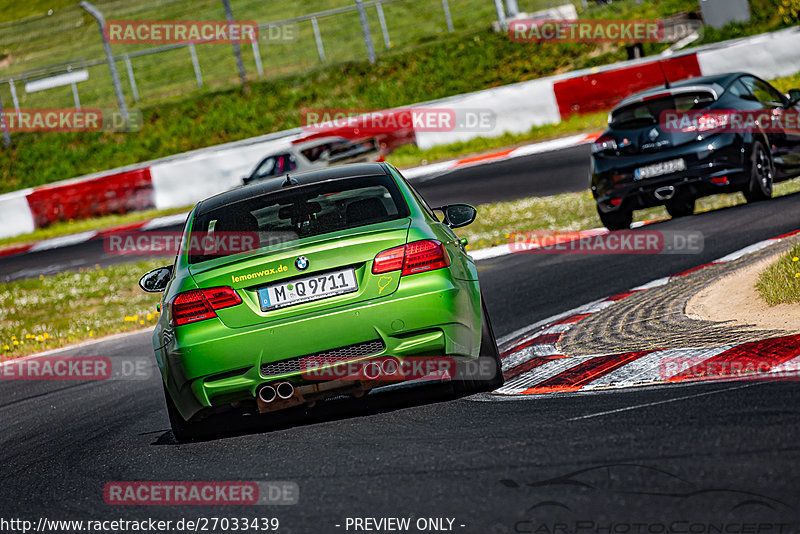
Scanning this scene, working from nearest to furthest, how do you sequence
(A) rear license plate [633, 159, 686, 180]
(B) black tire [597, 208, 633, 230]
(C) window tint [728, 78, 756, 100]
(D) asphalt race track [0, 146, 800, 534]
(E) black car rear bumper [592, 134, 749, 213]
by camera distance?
(D) asphalt race track [0, 146, 800, 534]
(E) black car rear bumper [592, 134, 749, 213]
(A) rear license plate [633, 159, 686, 180]
(C) window tint [728, 78, 756, 100]
(B) black tire [597, 208, 633, 230]

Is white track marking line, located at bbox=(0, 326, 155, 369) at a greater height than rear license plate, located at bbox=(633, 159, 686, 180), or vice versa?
rear license plate, located at bbox=(633, 159, 686, 180)

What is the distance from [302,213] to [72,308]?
31.5ft

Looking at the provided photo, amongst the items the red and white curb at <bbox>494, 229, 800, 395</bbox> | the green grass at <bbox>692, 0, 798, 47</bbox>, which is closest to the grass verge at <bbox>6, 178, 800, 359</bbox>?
the red and white curb at <bbox>494, 229, 800, 395</bbox>

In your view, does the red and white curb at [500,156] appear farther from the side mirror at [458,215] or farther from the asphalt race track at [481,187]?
the side mirror at [458,215]

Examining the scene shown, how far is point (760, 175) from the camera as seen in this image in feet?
41.5

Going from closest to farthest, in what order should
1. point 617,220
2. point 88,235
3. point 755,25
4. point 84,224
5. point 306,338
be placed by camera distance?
1. point 306,338
2. point 617,220
3. point 88,235
4. point 84,224
5. point 755,25

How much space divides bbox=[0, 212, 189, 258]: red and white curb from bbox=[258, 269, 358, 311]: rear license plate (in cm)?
1602

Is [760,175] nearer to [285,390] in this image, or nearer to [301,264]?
[301,264]

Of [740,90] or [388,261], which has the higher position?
[388,261]

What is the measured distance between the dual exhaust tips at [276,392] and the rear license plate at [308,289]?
40cm

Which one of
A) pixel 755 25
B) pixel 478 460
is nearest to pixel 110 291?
pixel 478 460

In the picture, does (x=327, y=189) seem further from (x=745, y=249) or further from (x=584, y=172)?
(x=584, y=172)

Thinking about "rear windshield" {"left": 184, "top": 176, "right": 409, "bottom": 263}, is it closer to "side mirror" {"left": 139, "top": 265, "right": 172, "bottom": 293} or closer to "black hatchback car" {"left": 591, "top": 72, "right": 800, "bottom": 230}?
"side mirror" {"left": 139, "top": 265, "right": 172, "bottom": 293}

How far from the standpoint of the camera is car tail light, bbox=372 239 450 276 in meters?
5.95
